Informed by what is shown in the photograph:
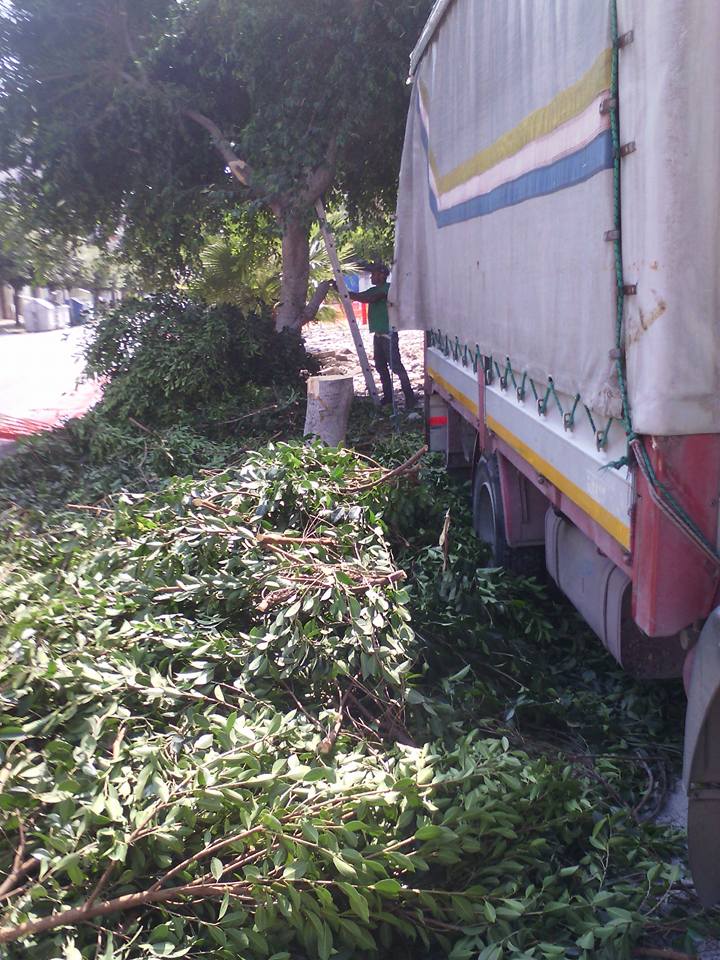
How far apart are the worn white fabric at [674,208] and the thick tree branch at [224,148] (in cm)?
850

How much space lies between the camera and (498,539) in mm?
5137

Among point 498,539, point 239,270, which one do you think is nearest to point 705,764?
point 498,539

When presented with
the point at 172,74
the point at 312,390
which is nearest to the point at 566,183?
the point at 312,390

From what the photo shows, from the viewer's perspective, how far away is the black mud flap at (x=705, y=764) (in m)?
2.35

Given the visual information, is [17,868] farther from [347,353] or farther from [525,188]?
[347,353]

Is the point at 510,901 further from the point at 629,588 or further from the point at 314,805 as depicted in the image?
the point at 629,588

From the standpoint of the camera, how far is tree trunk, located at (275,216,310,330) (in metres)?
11.8

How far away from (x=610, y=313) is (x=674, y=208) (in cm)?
49

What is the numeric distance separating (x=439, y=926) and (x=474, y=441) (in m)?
3.93

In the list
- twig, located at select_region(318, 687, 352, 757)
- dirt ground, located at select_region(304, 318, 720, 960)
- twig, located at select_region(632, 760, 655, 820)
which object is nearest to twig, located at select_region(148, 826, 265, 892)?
twig, located at select_region(318, 687, 352, 757)

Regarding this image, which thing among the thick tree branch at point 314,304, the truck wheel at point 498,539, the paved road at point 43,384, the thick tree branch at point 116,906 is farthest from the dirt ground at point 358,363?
the paved road at point 43,384

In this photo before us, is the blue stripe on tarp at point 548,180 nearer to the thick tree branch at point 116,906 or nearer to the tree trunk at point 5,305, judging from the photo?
the thick tree branch at point 116,906

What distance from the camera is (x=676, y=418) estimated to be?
2457mm

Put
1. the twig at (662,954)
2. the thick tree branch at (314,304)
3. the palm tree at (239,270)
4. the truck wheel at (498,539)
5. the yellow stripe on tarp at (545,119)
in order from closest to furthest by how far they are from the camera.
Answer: the twig at (662,954), the yellow stripe on tarp at (545,119), the truck wheel at (498,539), the thick tree branch at (314,304), the palm tree at (239,270)
